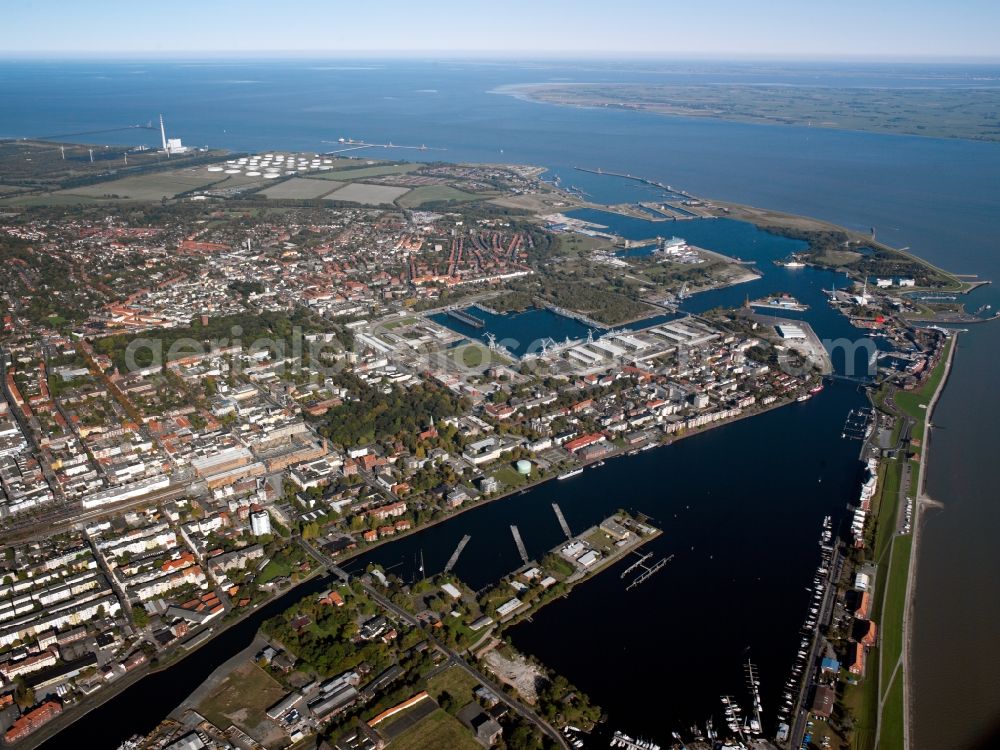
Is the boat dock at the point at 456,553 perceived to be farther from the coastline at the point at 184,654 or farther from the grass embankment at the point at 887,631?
the grass embankment at the point at 887,631

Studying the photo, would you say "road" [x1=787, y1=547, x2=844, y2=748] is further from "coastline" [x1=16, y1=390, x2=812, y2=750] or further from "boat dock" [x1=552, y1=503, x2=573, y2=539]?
"coastline" [x1=16, y1=390, x2=812, y2=750]

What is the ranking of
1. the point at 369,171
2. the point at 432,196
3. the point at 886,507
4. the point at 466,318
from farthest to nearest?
the point at 369,171 < the point at 432,196 < the point at 466,318 < the point at 886,507

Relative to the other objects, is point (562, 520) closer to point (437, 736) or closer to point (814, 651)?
point (814, 651)

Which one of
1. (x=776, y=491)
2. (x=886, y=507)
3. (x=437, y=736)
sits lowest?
(x=437, y=736)

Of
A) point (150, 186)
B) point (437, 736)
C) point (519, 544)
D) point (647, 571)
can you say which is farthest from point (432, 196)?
point (437, 736)

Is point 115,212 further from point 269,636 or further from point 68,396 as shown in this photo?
point 269,636

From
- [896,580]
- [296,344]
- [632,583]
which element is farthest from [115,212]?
[896,580]

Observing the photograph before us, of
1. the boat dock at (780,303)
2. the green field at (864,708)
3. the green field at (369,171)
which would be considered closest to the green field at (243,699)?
the green field at (864,708)
